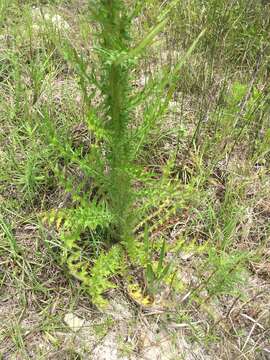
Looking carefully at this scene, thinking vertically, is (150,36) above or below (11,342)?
above

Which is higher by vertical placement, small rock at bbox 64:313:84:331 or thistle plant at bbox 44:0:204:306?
thistle plant at bbox 44:0:204:306

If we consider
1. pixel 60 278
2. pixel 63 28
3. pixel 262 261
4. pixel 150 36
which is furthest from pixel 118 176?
pixel 63 28

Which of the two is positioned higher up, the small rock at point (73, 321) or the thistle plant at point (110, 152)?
the thistle plant at point (110, 152)

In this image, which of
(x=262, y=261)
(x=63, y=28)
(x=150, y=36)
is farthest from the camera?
(x=63, y=28)

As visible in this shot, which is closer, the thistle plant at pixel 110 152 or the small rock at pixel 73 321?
the thistle plant at pixel 110 152

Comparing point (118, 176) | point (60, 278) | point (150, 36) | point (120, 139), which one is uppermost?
point (150, 36)

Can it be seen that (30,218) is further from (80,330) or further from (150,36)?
(150,36)

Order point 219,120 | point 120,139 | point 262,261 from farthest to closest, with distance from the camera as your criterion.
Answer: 1. point 219,120
2. point 262,261
3. point 120,139

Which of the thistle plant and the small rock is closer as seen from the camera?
the thistle plant

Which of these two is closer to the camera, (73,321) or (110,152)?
(110,152)

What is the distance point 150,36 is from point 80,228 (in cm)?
91

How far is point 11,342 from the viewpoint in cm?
151

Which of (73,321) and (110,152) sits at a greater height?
(110,152)

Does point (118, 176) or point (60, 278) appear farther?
point (60, 278)
